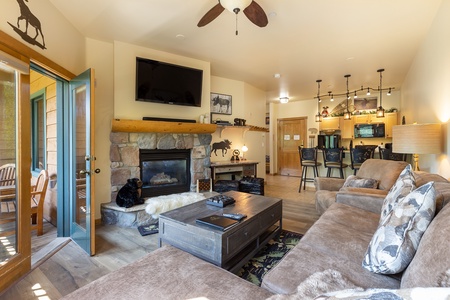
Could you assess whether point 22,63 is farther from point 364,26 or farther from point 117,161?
point 364,26

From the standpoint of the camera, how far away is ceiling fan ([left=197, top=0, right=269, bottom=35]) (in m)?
1.95

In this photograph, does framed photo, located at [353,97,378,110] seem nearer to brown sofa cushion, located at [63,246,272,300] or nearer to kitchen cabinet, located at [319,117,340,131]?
kitchen cabinet, located at [319,117,340,131]

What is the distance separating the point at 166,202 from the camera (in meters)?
3.20

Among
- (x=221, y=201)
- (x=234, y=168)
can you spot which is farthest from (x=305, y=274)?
(x=234, y=168)

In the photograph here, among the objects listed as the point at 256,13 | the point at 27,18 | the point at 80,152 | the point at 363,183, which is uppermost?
the point at 256,13

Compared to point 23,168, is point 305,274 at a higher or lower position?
lower

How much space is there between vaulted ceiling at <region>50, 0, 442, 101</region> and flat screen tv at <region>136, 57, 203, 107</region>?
0.31 m

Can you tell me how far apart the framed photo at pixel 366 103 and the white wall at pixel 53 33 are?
675 cm

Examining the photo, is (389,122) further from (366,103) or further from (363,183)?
(363,183)

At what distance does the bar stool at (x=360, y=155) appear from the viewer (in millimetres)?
4332

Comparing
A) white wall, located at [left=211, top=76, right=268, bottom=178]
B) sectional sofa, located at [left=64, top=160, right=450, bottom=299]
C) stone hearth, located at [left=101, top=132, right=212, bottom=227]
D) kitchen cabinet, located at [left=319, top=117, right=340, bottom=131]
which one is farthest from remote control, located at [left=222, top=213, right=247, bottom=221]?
kitchen cabinet, located at [left=319, top=117, right=340, bottom=131]

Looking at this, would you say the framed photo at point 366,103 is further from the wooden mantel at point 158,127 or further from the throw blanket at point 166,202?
the throw blanket at point 166,202

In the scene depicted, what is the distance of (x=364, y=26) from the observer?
2.76m

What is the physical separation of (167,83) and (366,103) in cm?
576
